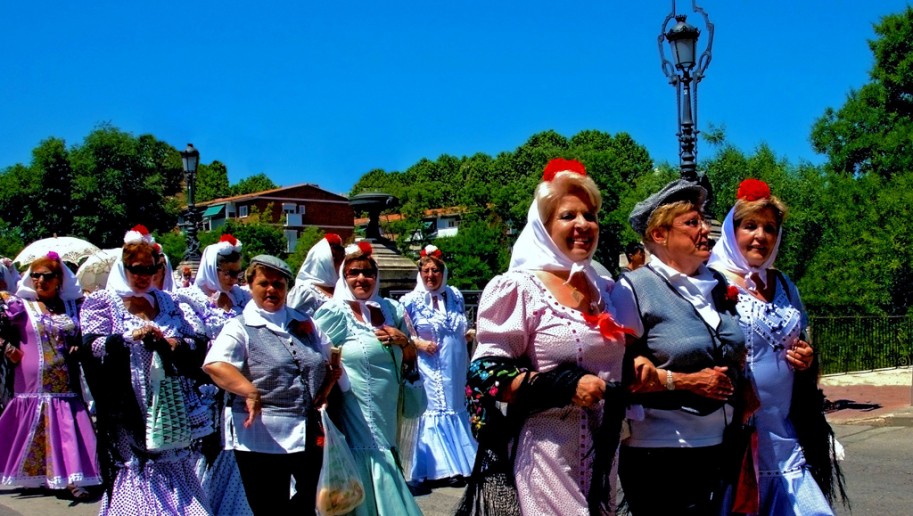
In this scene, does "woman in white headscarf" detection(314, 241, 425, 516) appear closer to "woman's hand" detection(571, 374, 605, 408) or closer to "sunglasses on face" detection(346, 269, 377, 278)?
"sunglasses on face" detection(346, 269, 377, 278)

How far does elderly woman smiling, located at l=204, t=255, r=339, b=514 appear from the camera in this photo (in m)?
5.23

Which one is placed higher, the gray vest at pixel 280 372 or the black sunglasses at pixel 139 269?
the black sunglasses at pixel 139 269

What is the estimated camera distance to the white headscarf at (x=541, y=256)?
11.9 feet

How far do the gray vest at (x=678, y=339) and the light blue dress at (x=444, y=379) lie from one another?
479cm

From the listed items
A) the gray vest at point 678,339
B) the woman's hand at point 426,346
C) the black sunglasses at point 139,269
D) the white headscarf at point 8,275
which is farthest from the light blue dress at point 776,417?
the white headscarf at point 8,275

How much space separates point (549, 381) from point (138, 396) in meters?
3.33

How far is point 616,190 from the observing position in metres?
54.0

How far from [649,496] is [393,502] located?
7.40 feet

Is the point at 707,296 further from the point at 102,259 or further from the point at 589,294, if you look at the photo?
the point at 102,259

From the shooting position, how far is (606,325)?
3508 mm

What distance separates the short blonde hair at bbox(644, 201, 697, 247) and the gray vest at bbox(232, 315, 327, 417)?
7.16 feet

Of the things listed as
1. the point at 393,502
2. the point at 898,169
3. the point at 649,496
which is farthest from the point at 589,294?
the point at 898,169

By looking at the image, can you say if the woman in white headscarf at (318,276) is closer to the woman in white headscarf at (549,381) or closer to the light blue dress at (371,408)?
the light blue dress at (371,408)

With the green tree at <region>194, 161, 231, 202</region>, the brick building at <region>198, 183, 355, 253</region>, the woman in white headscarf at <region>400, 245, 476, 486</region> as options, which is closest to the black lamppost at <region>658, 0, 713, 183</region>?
the woman in white headscarf at <region>400, 245, 476, 486</region>
